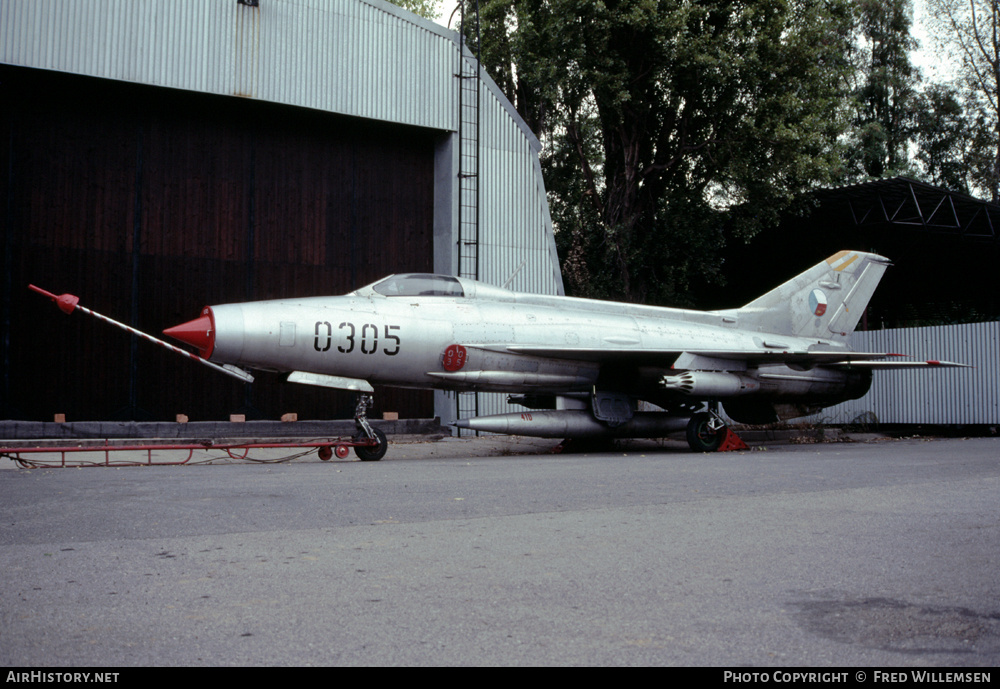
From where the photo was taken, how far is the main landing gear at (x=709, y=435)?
1393 cm

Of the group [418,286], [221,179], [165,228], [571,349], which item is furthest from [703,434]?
[165,228]

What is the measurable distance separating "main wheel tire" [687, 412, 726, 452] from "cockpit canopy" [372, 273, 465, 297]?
14.5 ft

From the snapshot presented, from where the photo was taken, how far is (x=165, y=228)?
1614 centimetres

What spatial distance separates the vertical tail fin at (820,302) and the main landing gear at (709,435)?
2.92 m

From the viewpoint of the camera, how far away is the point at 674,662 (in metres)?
2.68

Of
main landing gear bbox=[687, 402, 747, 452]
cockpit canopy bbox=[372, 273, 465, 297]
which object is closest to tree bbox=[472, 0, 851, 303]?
main landing gear bbox=[687, 402, 747, 452]

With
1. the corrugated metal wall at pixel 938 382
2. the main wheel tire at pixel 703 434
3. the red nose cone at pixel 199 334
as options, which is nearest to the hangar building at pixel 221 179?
the main wheel tire at pixel 703 434

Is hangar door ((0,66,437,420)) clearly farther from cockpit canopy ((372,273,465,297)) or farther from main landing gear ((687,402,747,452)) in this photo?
main landing gear ((687,402,747,452))

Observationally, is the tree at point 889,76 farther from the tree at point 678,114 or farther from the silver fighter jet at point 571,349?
the silver fighter jet at point 571,349

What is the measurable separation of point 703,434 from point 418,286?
17.4 ft

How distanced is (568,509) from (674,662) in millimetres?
3431

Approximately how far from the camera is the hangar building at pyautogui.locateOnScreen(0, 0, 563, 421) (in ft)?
49.2

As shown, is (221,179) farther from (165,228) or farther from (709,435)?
(709,435)

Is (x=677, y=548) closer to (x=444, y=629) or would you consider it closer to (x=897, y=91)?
(x=444, y=629)
